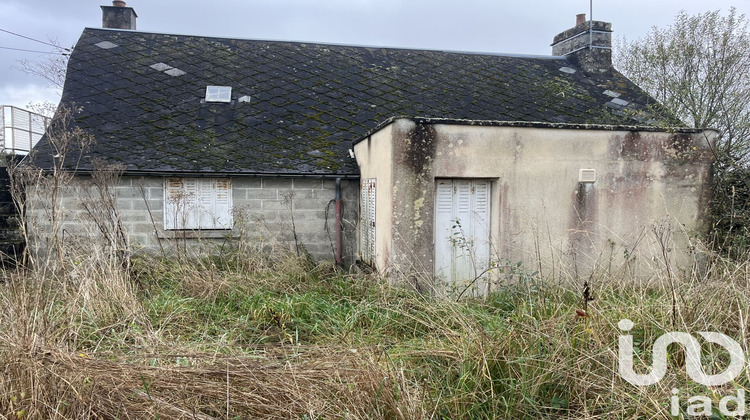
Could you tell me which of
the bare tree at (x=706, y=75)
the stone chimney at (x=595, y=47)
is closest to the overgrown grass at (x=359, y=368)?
the bare tree at (x=706, y=75)

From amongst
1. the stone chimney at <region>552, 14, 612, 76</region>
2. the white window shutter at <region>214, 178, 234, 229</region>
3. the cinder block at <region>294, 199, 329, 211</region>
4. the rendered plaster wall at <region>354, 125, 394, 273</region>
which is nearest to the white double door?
the rendered plaster wall at <region>354, 125, 394, 273</region>

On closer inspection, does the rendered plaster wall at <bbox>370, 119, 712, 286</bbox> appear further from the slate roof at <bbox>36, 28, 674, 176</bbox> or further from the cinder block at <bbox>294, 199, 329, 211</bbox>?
the cinder block at <bbox>294, 199, 329, 211</bbox>

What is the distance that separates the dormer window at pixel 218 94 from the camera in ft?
35.7

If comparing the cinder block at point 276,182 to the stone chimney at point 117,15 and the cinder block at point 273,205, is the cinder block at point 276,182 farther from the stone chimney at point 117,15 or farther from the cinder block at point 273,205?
the stone chimney at point 117,15

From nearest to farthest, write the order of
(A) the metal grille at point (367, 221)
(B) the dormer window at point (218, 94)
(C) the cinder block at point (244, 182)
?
(A) the metal grille at point (367, 221) < (C) the cinder block at point (244, 182) < (B) the dormer window at point (218, 94)

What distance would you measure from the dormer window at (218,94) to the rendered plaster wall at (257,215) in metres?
2.74

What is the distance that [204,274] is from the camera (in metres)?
6.65

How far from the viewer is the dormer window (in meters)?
10.9

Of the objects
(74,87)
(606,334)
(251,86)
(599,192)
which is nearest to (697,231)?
(599,192)

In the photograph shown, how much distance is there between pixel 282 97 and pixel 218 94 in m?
1.47

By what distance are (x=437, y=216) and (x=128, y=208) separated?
19.3ft

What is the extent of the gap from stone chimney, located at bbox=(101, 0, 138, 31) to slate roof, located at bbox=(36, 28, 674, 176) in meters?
0.63

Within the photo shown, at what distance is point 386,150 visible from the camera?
698 cm

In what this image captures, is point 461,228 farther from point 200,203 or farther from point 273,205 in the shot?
point 200,203
